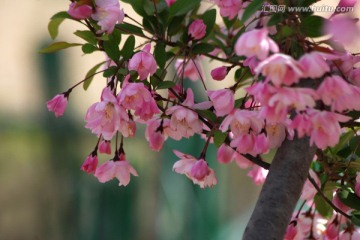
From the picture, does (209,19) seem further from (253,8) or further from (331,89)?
(331,89)

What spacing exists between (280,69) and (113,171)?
37cm

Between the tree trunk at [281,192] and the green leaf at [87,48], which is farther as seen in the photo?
the green leaf at [87,48]

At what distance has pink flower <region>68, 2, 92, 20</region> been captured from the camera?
31.2 inches

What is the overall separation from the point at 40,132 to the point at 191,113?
125cm

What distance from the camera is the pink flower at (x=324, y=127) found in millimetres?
651

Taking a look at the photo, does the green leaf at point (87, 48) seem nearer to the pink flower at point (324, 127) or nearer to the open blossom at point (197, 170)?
the open blossom at point (197, 170)

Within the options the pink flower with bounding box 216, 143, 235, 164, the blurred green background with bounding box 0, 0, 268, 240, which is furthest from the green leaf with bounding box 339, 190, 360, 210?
the blurred green background with bounding box 0, 0, 268, 240

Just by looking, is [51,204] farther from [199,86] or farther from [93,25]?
[93,25]

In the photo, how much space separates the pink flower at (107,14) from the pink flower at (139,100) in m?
0.08

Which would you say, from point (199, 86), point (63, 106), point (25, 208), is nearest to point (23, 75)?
point (25, 208)

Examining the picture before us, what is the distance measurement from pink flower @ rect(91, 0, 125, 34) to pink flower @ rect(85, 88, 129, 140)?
0.24 ft

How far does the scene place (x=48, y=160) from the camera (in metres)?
2.03

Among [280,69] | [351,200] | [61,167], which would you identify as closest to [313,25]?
[280,69]

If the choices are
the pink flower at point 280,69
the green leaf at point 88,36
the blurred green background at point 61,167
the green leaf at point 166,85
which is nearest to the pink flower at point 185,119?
the green leaf at point 166,85
